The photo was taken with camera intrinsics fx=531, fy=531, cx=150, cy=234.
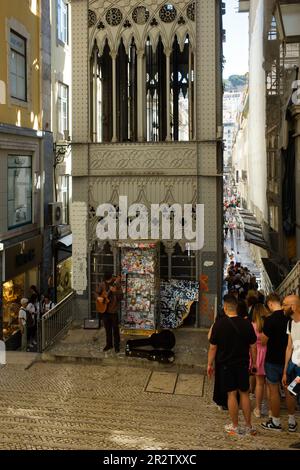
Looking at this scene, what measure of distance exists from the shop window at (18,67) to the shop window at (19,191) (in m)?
2.00

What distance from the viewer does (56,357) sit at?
1107 cm

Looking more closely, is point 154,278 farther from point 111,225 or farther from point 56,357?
point 56,357

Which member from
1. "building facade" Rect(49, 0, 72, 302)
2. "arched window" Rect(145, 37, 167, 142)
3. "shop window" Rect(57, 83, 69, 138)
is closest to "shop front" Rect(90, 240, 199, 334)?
"arched window" Rect(145, 37, 167, 142)

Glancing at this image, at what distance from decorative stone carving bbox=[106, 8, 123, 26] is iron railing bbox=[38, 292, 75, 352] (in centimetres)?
725

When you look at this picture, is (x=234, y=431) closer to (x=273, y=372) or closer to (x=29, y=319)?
(x=273, y=372)

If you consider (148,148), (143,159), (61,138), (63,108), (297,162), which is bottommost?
(297,162)

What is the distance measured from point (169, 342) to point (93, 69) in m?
7.78

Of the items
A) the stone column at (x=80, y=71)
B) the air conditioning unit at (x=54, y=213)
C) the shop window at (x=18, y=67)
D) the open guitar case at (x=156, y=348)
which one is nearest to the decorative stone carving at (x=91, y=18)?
the stone column at (x=80, y=71)

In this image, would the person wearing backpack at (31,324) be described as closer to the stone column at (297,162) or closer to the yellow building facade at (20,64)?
the yellow building facade at (20,64)

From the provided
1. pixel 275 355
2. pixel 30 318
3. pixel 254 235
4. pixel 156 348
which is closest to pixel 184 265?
pixel 156 348

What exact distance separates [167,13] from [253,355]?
9750mm

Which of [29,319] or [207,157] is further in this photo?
[29,319]

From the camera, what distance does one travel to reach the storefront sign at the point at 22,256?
1515cm

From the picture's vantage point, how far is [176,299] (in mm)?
13711
